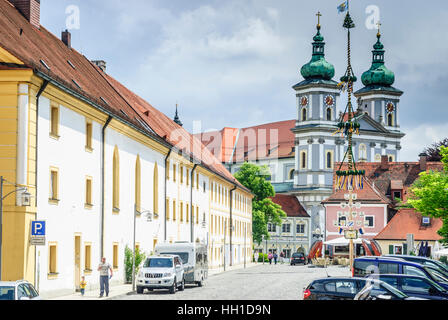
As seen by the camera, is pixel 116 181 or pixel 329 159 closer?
pixel 116 181

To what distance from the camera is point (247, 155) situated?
478 feet

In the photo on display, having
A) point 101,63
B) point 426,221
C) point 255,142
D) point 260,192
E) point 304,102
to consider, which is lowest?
point 426,221

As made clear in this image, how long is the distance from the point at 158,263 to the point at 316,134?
87945 mm

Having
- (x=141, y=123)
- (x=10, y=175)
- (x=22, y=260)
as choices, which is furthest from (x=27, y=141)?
(x=141, y=123)

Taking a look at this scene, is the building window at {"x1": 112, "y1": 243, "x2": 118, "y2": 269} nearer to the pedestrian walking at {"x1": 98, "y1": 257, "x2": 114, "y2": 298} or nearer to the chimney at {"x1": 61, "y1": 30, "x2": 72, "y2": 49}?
the pedestrian walking at {"x1": 98, "y1": 257, "x2": 114, "y2": 298}

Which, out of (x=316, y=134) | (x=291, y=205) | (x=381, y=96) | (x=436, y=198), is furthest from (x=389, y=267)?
(x=381, y=96)

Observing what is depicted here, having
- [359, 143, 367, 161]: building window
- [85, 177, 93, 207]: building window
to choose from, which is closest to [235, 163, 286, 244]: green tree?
[359, 143, 367, 161]: building window

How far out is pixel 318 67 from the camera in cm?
12025

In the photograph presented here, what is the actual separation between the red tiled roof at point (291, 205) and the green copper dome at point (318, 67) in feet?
64.7

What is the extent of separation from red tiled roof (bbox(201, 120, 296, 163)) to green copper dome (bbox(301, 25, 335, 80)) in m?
20.4

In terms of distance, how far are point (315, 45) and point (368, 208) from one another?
142 ft

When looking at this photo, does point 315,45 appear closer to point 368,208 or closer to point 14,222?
point 368,208

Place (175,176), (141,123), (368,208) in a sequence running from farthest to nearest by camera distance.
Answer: (368,208)
(175,176)
(141,123)

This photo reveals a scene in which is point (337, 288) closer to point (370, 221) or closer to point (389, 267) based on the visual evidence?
point (389, 267)
